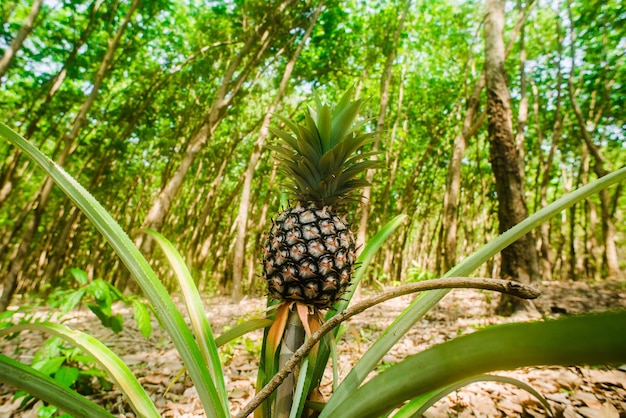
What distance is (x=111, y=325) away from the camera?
2.02 m

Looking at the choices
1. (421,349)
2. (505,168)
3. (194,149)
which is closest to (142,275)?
(421,349)

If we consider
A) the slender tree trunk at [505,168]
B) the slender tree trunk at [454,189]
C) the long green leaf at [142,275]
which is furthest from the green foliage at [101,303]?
the slender tree trunk at [454,189]

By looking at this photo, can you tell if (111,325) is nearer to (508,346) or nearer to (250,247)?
(508,346)

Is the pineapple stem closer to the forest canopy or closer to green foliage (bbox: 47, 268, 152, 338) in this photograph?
green foliage (bbox: 47, 268, 152, 338)

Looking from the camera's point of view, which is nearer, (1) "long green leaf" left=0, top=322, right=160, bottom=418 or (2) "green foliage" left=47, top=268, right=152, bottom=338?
(1) "long green leaf" left=0, top=322, right=160, bottom=418

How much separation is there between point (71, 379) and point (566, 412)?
267 centimetres

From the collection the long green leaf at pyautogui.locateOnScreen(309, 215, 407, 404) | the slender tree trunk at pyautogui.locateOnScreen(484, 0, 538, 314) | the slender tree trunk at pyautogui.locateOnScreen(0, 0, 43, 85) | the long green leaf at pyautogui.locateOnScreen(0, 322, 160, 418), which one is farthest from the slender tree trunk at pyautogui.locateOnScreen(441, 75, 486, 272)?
the slender tree trunk at pyautogui.locateOnScreen(0, 0, 43, 85)

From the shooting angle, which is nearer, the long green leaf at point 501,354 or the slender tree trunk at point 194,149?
the long green leaf at point 501,354

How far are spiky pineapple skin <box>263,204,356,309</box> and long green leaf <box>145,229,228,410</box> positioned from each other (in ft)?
0.95

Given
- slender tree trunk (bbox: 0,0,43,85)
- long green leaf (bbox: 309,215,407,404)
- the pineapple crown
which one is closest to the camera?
long green leaf (bbox: 309,215,407,404)

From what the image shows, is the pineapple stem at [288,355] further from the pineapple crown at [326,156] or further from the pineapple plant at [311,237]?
the pineapple crown at [326,156]

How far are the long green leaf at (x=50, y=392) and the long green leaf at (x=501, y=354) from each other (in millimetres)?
757

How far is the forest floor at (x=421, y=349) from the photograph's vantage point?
1.76m

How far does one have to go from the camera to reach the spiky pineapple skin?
1259mm
